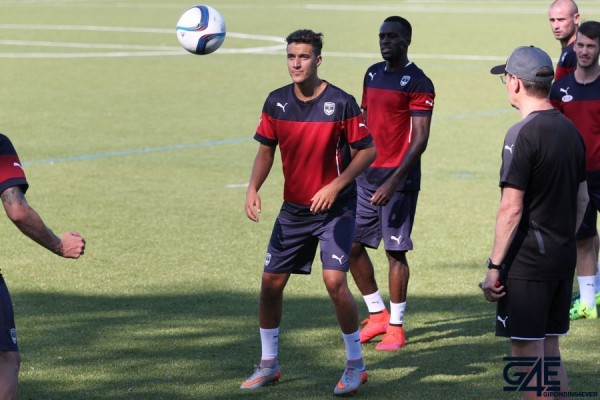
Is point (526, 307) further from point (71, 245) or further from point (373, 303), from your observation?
point (373, 303)

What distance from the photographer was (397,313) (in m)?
9.53

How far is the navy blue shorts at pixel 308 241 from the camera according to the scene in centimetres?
818

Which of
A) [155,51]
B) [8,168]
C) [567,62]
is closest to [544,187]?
[8,168]

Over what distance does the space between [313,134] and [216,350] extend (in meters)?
2.05

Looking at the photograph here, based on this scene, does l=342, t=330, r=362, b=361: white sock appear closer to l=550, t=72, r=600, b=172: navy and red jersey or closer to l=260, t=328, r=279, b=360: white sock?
l=260, t=328, r=279, b=360: white sock

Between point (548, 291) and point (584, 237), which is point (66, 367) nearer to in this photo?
point (548, 291)

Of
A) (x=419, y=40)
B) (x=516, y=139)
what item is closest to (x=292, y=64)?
(x=516, y=139)

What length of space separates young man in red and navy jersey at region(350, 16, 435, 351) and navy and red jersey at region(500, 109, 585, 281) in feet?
9.37

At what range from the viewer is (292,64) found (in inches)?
318

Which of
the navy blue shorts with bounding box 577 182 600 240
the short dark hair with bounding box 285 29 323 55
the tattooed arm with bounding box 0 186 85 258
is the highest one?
the short dark hair with bounding box 285 29 323 55

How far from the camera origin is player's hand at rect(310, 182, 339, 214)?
25.8 ft

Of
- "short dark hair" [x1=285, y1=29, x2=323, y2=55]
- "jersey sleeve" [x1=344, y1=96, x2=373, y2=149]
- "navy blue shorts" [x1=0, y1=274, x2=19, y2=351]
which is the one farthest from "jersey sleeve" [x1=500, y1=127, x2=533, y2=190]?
"navy blue shorts" [x1=0, y1=274, x2=19, y2=351]

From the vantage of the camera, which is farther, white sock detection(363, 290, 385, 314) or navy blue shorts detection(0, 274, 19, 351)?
white sock detection(363, 290, 385, 314)

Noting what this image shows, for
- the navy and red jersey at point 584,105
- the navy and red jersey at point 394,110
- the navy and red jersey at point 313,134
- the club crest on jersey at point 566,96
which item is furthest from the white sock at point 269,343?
the club crest on jersey at point 566,96
